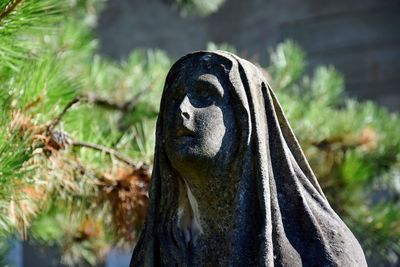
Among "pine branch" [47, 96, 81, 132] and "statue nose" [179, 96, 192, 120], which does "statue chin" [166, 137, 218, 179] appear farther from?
"pine branch" [47, 96, 81, 132]

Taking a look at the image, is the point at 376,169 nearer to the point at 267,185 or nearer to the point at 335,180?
the point at 335,180

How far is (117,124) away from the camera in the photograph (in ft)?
6.86

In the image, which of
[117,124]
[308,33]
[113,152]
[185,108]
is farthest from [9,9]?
[308,33]

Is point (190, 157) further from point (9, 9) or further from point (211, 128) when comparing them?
point (9, 9)

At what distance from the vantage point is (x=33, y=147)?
1.47m

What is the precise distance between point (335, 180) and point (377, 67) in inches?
70.6

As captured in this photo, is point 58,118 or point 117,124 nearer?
point 58,118

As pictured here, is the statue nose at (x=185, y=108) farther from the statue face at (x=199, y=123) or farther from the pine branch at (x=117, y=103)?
the pine branch at (x=117, y=103)

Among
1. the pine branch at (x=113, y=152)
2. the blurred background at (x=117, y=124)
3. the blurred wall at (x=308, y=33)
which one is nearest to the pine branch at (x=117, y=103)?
the blurred background at (x=117, y=124)

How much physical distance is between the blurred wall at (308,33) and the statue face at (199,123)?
8.39ft

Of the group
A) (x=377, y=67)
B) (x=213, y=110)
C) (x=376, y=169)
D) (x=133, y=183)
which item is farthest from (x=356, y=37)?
(x=213, y=110)

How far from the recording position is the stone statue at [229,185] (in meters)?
1.07

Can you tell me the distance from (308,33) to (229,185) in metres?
3.00

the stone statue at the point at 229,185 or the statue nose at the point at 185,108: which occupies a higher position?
the statue nose at the point at 185,108
